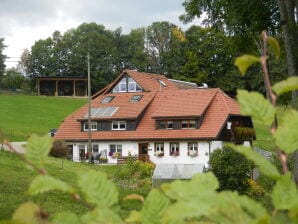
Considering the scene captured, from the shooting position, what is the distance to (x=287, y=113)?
745mm

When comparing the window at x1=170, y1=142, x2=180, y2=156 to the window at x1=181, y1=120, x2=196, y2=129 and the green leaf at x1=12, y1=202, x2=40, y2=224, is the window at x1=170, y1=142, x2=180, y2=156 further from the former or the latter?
the green leaf at x1=12, y1=202, x2=40, y2=224

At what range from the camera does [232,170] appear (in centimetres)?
1855

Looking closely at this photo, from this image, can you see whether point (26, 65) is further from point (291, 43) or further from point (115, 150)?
point (291, 43)

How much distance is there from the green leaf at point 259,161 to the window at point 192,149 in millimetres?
29031

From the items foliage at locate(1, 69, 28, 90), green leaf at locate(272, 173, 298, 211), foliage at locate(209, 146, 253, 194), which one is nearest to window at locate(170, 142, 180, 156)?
foliage at locate(209, 146, 253, 194)

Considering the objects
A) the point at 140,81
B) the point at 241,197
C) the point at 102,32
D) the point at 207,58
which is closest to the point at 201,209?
the point at 241,197

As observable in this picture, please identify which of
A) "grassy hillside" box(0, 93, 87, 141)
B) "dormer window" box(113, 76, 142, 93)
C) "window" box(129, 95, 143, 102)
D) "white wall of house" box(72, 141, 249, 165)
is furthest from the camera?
"grassy hillside" box(0, 93, 87, 141)

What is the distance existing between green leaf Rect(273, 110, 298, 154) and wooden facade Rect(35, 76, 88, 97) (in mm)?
67267

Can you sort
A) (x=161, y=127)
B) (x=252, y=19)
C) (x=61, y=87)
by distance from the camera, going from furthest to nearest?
(x=61, y=87), (x=161, y=127), (x=252, y=19)

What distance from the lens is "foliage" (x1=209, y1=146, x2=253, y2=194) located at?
18375mm

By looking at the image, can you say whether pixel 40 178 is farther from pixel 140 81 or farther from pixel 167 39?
pixel 167 39

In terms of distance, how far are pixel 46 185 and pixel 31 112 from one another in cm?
5493

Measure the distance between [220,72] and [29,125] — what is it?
61.6 ft

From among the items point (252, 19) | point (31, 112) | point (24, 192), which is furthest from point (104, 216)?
point (31, 112)
